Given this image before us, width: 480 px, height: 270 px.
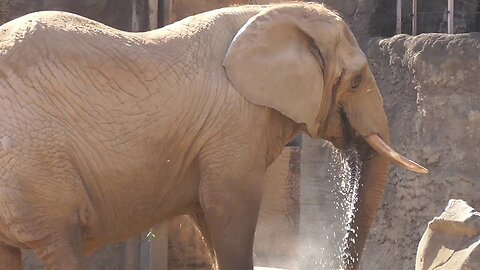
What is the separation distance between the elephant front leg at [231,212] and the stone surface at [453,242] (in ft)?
3.36

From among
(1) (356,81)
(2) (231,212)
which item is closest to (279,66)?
(1) (356,81)

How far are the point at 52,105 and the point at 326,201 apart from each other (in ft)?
14.7

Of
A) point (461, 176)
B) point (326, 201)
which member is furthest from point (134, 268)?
point (461, 176)

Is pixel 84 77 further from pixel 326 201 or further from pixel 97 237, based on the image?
pixel 326 201

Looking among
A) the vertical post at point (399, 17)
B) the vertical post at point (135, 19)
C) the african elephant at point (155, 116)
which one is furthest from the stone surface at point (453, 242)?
the vertical post at point (135, 19)

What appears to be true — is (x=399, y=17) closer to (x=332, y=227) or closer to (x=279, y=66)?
(x=332, y=227)

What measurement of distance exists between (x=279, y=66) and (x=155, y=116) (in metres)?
0.77

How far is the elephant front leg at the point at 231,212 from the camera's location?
621cm

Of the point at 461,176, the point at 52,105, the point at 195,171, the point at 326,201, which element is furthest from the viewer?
the point at 326,201

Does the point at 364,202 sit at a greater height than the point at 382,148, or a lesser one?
lesser

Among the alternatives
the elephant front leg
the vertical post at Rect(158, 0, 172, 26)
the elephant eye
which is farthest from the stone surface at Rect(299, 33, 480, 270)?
the elephant front leg

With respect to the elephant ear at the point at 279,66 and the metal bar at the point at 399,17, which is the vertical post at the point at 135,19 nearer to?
the metal bar at the point at 399,17

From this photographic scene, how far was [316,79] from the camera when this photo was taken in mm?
6547

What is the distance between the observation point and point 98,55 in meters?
6.16
